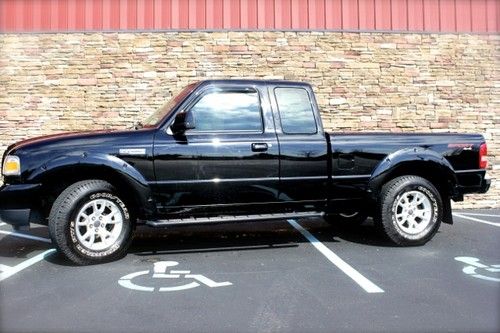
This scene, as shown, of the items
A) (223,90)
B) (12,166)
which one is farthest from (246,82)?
(12,166)

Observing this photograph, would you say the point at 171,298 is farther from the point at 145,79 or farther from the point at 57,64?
the point at 57,64

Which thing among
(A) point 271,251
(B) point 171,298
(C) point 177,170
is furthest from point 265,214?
(B) point 171,298

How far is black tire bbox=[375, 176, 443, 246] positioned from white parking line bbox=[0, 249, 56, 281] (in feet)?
12.7

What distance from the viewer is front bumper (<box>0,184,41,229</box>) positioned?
4.40 meters

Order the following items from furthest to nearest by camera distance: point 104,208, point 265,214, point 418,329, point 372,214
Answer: point 372,214 → point 265,214 → point 104,208 → point 418,329

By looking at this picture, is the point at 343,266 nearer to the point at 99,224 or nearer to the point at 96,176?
the point at 99,224

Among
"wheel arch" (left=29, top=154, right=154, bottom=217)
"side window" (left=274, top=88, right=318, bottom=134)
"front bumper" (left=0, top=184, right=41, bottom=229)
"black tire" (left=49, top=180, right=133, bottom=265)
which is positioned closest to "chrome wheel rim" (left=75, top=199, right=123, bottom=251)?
"black tire" (left=49, top=180, right=133, bottom=265)

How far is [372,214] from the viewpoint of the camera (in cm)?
541

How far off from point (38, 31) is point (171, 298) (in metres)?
7.08

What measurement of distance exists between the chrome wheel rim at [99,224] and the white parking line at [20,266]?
Answer: 2.14 feet

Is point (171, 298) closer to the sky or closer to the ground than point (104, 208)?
closer to the ground

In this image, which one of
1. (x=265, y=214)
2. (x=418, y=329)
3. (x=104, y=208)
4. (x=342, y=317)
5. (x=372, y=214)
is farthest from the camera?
(x=372, y=214)

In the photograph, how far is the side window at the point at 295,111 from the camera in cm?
516

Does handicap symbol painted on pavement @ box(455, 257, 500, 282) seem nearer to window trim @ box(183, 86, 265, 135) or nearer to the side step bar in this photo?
the side step bar
